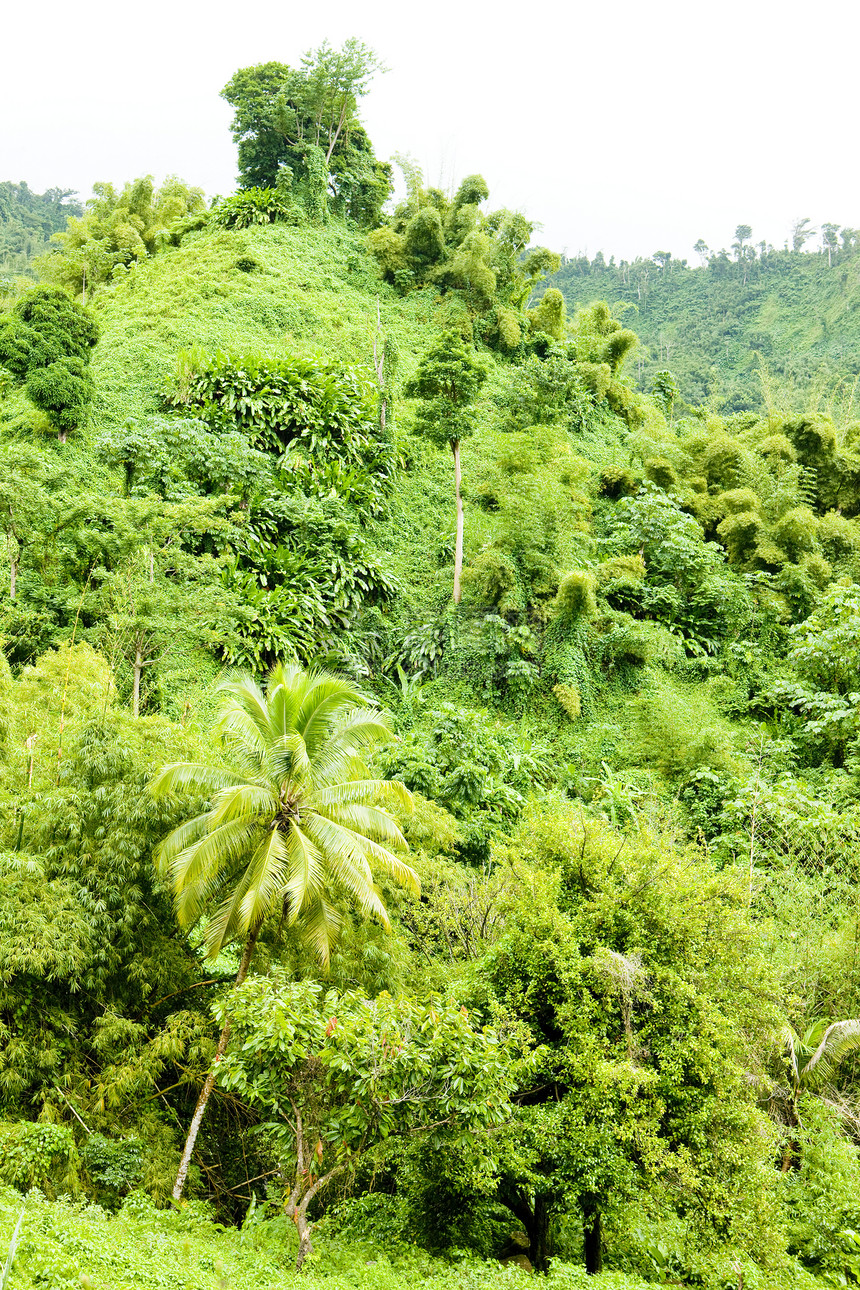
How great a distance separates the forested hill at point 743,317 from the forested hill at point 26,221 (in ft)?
135

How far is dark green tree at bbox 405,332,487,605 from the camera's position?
17.6m

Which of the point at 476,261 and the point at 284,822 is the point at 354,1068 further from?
the point at 476,261

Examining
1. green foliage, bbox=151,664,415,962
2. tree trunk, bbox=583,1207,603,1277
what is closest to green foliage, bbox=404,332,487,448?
green foliage, bbox=151,664,415,962

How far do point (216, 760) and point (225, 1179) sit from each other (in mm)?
5262

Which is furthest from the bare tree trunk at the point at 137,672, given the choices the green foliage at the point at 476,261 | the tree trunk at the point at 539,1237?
the green foliage at the point at 476,261

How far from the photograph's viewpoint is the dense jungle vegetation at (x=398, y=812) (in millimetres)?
7328

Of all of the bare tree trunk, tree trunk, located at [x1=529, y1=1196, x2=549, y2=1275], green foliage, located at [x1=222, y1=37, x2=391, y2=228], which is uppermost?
green foliage, located at [x1=222, y1=37, x2=391, y2=228]

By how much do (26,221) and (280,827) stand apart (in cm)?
7706

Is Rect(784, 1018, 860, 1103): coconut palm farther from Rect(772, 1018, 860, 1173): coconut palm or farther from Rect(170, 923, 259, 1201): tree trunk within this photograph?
Rect(170, 923, 259, 1201): tree trunk

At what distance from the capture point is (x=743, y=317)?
188 feet

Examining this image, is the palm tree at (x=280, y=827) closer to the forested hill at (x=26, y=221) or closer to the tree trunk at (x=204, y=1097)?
the tree trunk at (x=204, y=1097)

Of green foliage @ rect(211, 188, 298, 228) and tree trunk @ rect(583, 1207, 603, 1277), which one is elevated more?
green foliage @ rect(211, 188, 298, 228)

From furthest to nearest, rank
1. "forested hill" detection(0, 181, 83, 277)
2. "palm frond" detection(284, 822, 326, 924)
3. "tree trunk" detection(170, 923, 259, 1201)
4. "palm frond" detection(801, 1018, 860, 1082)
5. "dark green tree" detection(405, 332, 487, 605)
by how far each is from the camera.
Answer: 1. "forested hill" detection(0, 181, 83, 277)
2. "dark green tree" detection(405, 332, 487, 605)
3. "palm frond" detection(801, 1018, 860, 1082)
4. "tree trunk" detection(170, 923, 259, 1201)
5. "palm frond" detection(284, 822, 326, 924)

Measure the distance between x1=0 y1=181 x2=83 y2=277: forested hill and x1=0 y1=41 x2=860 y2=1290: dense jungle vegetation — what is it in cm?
3325
